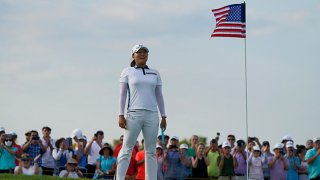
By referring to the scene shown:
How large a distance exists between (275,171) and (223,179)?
1727 millimetres

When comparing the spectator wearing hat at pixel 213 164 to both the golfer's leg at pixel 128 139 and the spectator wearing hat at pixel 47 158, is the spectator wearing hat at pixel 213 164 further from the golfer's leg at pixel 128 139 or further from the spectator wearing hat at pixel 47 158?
the golfer's leg at pixel 128 139

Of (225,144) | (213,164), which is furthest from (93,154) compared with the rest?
(225,144)

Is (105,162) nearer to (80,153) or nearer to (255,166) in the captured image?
(80,153)

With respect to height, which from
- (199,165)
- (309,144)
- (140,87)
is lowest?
(199,165)

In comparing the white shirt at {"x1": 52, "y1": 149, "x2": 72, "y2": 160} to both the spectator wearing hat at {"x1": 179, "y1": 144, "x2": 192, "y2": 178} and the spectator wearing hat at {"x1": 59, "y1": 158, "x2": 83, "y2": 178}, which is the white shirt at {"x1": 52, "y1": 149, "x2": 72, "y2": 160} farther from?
the spectator wearing hat at {"x1": 179, "y1": 144, "x2": 192, "y2": 178}

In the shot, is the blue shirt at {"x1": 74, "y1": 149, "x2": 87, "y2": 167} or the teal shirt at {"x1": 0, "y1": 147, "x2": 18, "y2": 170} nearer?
the teal shirt at {"x1": 0, "y1": 147, "x2": 18, "y2": 170}

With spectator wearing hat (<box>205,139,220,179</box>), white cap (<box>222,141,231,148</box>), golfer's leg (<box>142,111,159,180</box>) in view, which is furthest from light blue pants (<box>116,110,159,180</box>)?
spectator wearing hat (<box>205,139,220,179</box>)

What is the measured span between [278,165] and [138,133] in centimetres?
1118

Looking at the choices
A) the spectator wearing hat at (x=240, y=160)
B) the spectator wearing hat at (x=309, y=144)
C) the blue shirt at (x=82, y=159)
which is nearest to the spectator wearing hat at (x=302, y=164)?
the spectator wearing hat at (x=309, y=144)

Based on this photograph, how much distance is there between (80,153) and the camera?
877 inches

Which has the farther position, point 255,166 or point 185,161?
point 255,166

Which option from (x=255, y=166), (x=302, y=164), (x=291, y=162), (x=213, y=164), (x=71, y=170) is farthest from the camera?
(x=302, y=164)

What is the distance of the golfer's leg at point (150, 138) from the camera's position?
12.8 metres

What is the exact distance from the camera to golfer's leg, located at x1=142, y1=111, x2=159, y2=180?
→ 1281 cm
